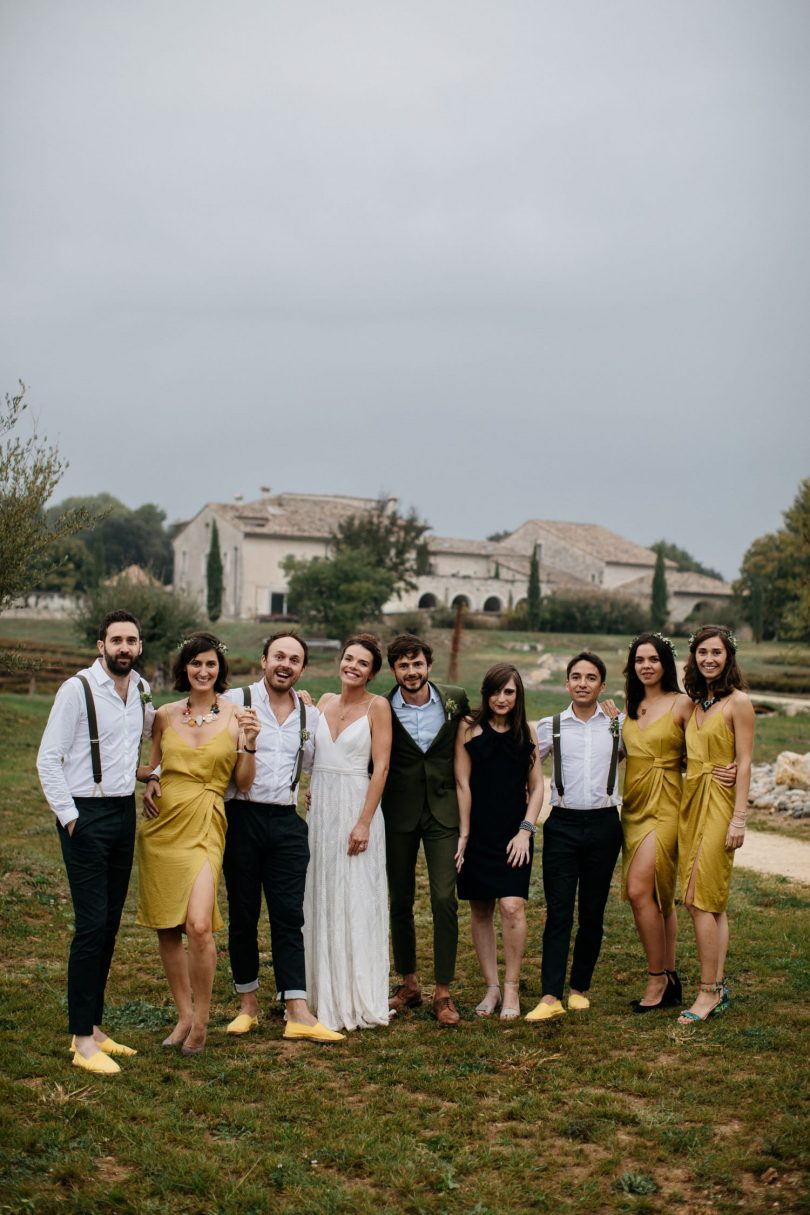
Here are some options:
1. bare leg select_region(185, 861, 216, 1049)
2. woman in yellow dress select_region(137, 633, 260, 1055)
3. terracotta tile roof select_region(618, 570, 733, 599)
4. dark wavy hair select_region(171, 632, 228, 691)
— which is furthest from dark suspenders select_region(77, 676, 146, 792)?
terracotta tile roof select_region(618, 570, 733, 599)

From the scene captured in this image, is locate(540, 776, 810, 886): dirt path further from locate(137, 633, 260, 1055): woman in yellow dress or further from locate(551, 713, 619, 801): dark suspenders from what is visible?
locate(137, 633, 260, 1055): woman in yellow dress

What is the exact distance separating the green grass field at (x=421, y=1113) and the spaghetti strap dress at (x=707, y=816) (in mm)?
744

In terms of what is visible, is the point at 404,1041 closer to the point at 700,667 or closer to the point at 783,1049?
the point at 783,1049

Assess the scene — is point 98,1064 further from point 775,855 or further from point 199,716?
point 775,855

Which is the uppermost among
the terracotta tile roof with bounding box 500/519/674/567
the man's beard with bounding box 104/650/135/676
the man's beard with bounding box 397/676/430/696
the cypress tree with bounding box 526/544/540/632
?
the terracotta tile roof with bounding box 500/519/674/567

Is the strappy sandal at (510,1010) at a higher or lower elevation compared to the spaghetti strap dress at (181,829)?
lower

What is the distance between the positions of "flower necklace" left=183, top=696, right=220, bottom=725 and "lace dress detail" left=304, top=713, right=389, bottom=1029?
68cm

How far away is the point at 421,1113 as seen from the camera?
16.5ft

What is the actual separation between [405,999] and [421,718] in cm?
168

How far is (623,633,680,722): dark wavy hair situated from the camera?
21.6 feet

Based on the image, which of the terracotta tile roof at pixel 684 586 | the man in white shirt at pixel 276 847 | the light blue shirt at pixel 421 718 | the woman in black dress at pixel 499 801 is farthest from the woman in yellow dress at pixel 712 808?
the terracotta tile roof at pixel 684 586

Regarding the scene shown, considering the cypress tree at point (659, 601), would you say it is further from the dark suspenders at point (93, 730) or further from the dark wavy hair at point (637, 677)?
the dark suspenders at point (93, 730)

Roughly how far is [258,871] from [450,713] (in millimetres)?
1378

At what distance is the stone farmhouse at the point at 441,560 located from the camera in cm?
6675
